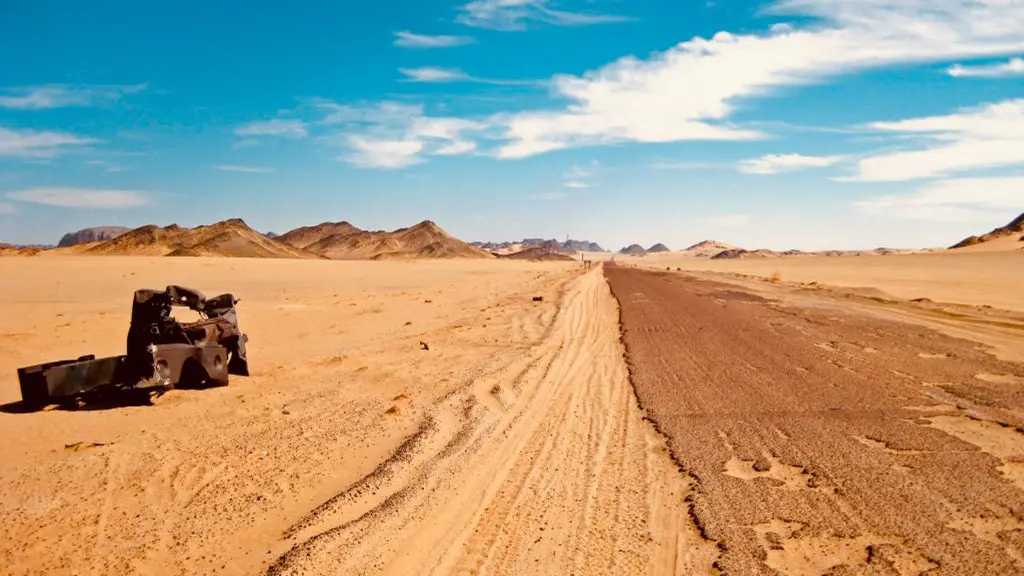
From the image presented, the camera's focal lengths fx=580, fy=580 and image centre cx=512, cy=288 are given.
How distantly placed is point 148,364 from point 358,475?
4.06 metres

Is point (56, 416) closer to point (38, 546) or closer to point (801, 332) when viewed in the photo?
point (38, 546)

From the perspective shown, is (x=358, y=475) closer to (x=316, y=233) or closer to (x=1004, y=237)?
(x=1004, y=237)

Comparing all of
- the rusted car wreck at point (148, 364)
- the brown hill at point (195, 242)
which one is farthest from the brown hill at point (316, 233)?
the rusted car wreck at point (148, 364)

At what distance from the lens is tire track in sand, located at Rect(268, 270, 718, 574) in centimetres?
395

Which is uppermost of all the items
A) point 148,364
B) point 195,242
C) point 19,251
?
point 195,242

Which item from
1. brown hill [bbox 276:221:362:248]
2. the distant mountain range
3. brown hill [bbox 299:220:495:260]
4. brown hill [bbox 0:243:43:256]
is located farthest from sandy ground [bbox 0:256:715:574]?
brown hill [bbox 276:221:362:248]

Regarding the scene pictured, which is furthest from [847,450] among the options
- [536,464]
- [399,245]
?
[399,245]

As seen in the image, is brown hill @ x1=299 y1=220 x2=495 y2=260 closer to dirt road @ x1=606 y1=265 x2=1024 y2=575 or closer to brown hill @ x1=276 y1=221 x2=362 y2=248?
brown hill @ x1=276 y1=221 x2=362 y2=248

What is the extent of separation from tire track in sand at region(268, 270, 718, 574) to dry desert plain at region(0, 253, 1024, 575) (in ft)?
0.07

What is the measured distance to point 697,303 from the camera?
886 inches

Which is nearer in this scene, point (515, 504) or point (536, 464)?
point (515, 504)

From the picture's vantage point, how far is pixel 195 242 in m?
79.8

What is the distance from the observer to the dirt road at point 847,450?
13.4 feet

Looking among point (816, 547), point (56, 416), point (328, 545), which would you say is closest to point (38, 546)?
point (328, 545)
